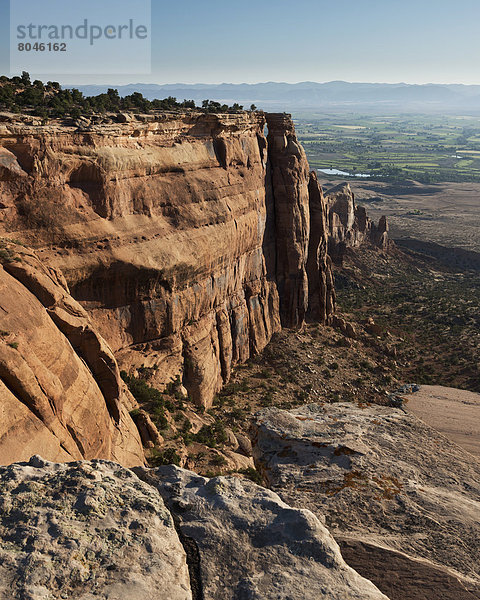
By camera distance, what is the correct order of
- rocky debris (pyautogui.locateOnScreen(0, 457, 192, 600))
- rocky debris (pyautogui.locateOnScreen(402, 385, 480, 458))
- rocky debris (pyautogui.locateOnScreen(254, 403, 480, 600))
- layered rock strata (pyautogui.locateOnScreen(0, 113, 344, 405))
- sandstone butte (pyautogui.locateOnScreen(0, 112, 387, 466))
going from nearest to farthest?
rocky debris (pyautogui.locateOnScreen(0, 457, 192, 600)), rocky debris (pyautogui.locateOnScreen(254, 403, 480, 600)), sandstone butte (pyautogui.locateOnScreen(0, 112, 387, 466)), layered rock strata (pyautogui.locateOnScreen(0, 113, 344, 405)), rocky debris (pyautogui.locateOnScreen(402, 385, 480, 458))

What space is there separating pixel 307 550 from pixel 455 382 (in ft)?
161

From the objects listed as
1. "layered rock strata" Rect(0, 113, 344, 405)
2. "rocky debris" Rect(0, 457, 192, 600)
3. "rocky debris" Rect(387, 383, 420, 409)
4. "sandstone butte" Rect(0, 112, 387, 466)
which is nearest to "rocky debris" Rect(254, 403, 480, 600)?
"rocky debris" Rect(0, 457, 192, 600)

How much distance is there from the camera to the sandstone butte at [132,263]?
1988cm

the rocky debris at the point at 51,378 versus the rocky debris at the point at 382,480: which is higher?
the rocky debris at the point at 51,378

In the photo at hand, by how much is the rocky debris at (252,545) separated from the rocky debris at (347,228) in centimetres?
8511

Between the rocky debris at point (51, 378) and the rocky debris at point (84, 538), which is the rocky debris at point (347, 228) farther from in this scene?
the rocky debris at point (84, 538)

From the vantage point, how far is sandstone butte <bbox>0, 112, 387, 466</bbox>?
19.9 meters

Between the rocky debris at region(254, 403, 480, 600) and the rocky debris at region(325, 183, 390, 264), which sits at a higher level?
the rocky debris at region(325, 183, 390, 264)

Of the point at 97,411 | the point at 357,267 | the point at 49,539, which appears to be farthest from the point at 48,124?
the point at 357,267

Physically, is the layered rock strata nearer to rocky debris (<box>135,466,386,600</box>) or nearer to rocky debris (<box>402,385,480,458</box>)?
rocky debris (<box>402,385,480,458</box>)

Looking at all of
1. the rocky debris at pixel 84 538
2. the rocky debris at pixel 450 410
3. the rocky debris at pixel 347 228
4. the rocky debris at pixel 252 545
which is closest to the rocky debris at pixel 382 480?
the rocky debris at pixel 252 545

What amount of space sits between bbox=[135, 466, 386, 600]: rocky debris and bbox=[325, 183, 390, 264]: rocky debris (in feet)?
279

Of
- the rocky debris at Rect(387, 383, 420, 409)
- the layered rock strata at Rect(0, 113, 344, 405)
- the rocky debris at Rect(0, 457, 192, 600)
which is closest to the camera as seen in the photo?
the rocky debris at Rect(0, 457, 192, 600)

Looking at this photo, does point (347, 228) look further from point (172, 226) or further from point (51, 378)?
point (51, 378)
